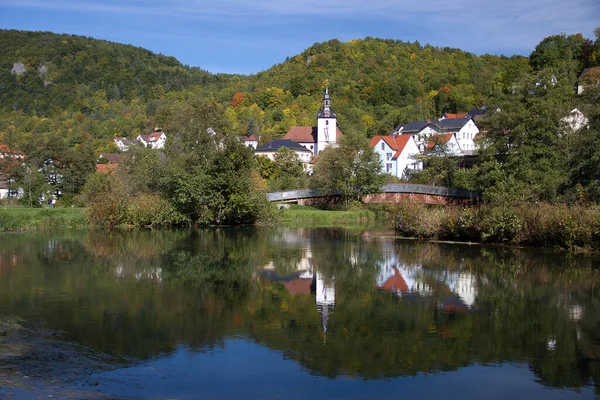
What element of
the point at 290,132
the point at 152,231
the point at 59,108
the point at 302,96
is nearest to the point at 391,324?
the point at 152,231

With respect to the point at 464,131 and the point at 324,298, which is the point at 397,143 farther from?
the point at 324,298

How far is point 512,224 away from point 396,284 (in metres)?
12.3

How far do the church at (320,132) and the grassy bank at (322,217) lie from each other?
47828mm

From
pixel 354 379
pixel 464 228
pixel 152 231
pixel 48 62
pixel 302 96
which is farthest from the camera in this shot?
pixel 48 62

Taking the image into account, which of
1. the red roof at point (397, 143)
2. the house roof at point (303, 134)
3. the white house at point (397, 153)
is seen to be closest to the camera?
the white house at point (397, 153)

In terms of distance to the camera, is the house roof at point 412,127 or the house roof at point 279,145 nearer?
the house roof at point 279,145

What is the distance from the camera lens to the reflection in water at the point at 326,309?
1199 cm

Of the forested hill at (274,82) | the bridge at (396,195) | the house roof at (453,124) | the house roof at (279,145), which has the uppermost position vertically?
the forested hill at (274,82)

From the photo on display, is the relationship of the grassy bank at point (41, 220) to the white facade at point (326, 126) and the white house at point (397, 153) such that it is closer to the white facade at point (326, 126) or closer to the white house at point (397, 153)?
the white house at point (397, 153)

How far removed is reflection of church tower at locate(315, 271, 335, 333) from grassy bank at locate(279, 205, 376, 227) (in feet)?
91.3

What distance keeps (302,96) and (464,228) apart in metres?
108

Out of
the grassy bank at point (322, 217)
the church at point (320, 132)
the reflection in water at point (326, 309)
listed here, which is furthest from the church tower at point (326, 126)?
the reflection in water at point (326, 309)

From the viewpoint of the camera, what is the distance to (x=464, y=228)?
1283 inches

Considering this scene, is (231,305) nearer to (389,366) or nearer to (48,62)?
(389,366)
